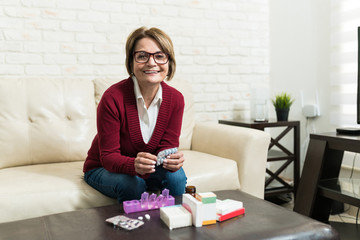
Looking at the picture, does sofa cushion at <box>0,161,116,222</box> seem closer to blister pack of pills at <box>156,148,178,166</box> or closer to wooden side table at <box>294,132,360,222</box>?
blister pack of pills at <box>156,148,178,166</box>

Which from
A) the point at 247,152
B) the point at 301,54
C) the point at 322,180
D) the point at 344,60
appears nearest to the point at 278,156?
the point at 322,180

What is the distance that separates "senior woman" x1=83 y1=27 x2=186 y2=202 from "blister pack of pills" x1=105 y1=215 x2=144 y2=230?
302 mm

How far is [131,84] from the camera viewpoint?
1.61m

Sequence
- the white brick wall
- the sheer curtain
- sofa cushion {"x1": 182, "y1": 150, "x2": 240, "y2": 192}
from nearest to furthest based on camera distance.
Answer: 1. sofa cushion {"x1": 182, "y1": 150, "x2": 240, "y2": 192}
2. the white brick wall
3. the sheer curtain

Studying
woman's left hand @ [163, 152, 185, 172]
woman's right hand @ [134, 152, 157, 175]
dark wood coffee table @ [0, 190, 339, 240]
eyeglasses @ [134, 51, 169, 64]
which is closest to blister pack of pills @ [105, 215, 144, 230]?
dark wood coffee table @ [0, 190, 339, 240]

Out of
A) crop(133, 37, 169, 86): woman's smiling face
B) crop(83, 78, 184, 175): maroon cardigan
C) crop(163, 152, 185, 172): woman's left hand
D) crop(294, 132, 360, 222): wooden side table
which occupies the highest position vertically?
crop(133, 37, 169, 86): woman's smiling face

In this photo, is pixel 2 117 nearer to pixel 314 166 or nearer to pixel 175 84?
pixel 175 84

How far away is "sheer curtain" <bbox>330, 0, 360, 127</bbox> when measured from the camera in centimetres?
252

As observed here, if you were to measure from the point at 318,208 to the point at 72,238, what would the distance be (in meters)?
1.62

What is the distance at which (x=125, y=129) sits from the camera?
1.56 m

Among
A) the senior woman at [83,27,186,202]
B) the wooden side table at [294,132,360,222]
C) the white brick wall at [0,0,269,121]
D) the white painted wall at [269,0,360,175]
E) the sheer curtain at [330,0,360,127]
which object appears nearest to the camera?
the senior woman at [83,27,186,202]

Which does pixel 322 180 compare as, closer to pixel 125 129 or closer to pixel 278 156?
pixel 278 156

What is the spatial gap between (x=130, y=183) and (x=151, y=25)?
144 cm

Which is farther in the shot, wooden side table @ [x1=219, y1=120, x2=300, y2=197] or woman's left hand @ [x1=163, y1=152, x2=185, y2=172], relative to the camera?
wooden side table @ [x1=219, y1=120, x2=300, y2=197]
